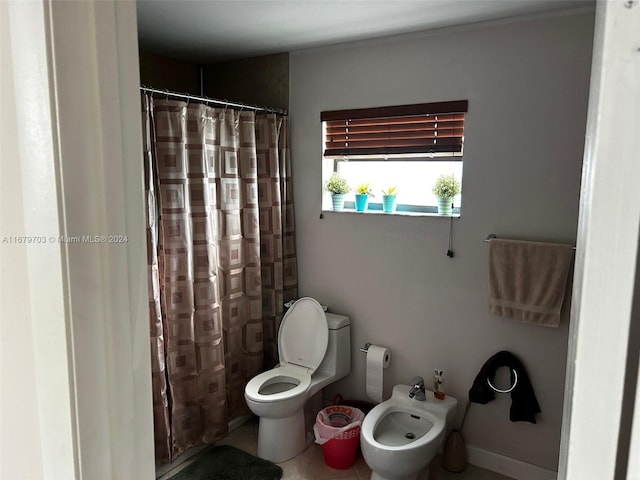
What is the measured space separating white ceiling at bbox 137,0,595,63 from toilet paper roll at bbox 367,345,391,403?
1.90m

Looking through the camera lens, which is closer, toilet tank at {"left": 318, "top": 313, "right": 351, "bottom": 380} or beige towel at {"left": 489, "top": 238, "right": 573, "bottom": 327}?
beige towel at {"left": 489, "top": 238, "right": 573, "bottom": 327}

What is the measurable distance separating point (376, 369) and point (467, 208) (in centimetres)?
112

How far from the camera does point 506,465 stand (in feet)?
8.47

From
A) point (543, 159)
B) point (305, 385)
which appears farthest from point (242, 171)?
point (543, 159)

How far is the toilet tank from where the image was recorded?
9.57 ft

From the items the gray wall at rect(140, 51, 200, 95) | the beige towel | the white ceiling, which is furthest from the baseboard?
the gray wall at rect(140, 51, 200, 95)

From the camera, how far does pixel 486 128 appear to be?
2482 mm

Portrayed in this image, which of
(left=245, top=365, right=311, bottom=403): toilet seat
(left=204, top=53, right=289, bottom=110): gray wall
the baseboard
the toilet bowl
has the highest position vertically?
(left=204, top=53, right=289, bottom=110): gray wall

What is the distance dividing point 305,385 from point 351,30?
2.08m

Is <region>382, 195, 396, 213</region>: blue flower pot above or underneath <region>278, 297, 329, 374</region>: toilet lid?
above

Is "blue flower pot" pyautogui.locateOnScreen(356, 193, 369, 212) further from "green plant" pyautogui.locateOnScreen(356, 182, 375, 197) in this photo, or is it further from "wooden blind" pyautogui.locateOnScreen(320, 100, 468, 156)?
"wooden blind" pyautogui.locateOnScreen(320, 100, 468, 156)

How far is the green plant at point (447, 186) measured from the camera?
2.63 m

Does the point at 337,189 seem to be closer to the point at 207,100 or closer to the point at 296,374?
the point at 207,100

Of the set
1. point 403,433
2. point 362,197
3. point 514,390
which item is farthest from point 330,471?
point 362,197
